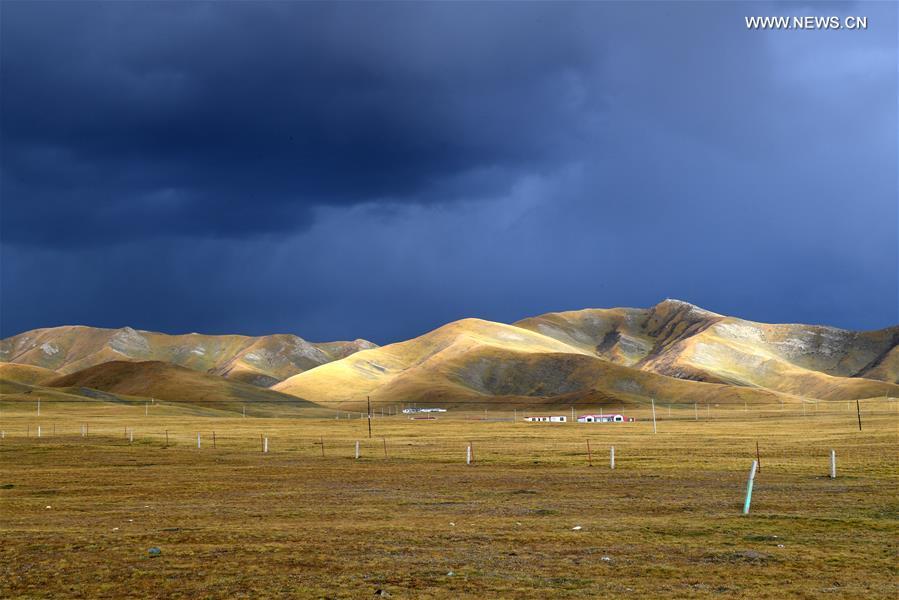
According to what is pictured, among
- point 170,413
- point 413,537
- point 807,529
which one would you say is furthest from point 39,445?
point 170,413

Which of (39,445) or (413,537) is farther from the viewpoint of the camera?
(39,445)

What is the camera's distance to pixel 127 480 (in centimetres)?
4484

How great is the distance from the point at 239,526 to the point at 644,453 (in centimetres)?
4461

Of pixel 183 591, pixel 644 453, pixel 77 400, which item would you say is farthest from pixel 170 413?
pixel 183 591

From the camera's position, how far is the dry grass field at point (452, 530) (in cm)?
1773

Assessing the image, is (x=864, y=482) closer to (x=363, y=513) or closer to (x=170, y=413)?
(x=363, y=513)

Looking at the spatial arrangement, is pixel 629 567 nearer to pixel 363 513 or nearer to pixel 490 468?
pixel 363 513

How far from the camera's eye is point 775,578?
59.8ft

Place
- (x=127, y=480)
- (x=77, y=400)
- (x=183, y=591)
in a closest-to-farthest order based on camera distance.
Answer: (x=183, y=591) < (x=127, y=480) < (x=77, y=400)

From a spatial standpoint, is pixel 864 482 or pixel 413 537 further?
pixel 864 482

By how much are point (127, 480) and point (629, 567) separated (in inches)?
1298

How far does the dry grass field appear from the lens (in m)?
17.7

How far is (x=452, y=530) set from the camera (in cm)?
2527

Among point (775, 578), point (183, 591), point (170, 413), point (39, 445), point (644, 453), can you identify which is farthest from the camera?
point (170, 413)
